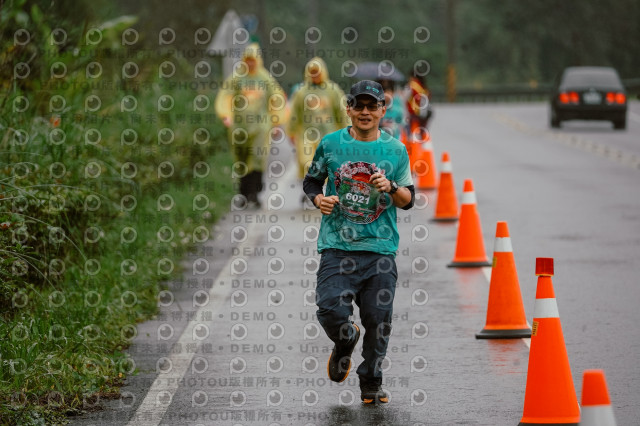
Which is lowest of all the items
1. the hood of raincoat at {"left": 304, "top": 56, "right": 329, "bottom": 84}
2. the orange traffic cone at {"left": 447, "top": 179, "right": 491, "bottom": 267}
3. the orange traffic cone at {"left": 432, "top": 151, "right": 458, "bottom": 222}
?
the orange traffic cone at {"left": 447, "top": 179, "right": 491, "bottom": 267}

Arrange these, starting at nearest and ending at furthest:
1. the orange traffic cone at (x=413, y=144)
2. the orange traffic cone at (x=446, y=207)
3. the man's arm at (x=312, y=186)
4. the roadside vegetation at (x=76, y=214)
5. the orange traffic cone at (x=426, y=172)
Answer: the man's arm at (x=312, y=186) → the roadside vegetation at (x=76, y=214) → the orange traffic cone at (x=446, y=207) → the orange traffic cone at (x=426, y=172) → the orange traffic cone at (x=413, y=144)

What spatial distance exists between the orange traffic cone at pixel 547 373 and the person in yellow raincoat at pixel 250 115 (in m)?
10.5

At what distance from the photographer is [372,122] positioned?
7082mm

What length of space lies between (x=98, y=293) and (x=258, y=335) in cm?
137

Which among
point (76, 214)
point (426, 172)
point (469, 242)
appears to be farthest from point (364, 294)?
point (426, 172)

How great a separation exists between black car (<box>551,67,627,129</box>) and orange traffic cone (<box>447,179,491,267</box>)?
24145mm

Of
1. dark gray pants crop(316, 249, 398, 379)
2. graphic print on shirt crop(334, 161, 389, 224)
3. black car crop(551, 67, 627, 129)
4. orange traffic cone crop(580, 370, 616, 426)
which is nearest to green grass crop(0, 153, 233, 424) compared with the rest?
dark gray pants crop(316, 249, 398, 379)

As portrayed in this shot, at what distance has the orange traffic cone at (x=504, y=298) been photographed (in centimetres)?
891

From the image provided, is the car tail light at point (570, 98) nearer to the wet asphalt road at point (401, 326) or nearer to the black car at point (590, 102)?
the black car at point (590, 102)

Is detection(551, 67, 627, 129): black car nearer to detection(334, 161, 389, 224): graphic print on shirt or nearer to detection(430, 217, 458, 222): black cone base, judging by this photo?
detection(430, 217, 458, 222): black cone base

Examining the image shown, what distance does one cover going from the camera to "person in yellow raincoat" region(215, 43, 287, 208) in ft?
55.8

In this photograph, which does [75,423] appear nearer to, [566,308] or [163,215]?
[566,308]

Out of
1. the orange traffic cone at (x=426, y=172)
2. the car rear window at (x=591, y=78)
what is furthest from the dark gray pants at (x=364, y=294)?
the car rear window at (x=591, y=78)

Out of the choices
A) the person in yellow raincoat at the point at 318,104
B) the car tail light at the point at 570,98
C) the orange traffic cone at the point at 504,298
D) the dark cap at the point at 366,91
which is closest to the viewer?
the dark cap at the point at 366,91
